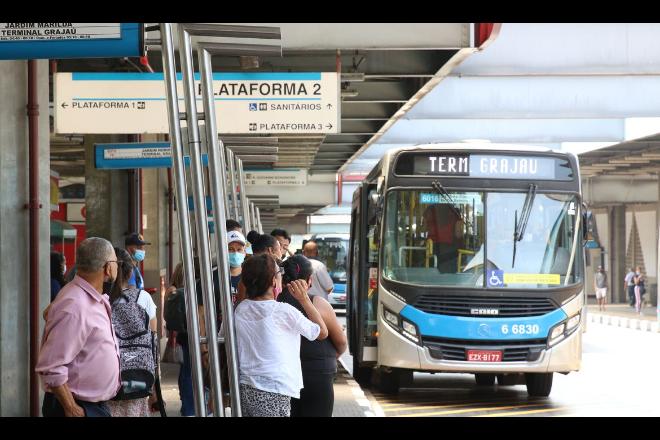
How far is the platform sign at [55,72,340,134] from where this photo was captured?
1272 centimetres

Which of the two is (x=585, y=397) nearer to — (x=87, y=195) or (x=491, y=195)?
(x=491, y=195)

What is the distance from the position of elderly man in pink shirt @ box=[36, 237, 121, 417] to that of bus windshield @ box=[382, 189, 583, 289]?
8777mm

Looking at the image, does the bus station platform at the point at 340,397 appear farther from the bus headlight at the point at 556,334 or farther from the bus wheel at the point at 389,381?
the bus headlight at the point at 556,334

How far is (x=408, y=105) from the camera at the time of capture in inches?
738

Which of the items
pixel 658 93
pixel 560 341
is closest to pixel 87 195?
pixel 560 341

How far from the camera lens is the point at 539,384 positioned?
15.1 m

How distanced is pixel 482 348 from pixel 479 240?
1.35 metres

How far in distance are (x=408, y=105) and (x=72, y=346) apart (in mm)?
13694

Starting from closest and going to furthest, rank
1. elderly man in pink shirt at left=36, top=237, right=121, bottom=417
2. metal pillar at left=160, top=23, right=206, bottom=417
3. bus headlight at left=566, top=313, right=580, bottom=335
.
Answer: metal pillar at left=160, top=23, right=206, bottom=417, elderly man in pink shirt at left=36, top=237, right=121, bottom=417, bus headlight at left=566, top=313, right=580, bottom=335

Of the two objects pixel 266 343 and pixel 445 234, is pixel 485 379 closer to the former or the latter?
pixel 445 234

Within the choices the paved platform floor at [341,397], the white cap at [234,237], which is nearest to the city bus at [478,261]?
the paved platform floor at [341,397]

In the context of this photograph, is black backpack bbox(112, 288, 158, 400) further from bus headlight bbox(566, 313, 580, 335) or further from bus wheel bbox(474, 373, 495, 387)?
bus wheel bbox(474, 373, 495, 387)

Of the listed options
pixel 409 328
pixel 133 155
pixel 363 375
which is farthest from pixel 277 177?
pixel 409 328

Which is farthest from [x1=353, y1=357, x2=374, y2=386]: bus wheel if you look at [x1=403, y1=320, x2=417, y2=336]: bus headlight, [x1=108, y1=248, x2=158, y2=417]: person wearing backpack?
[x1=108, y1=248, x2=158, y2=417]: person wearing backpack
